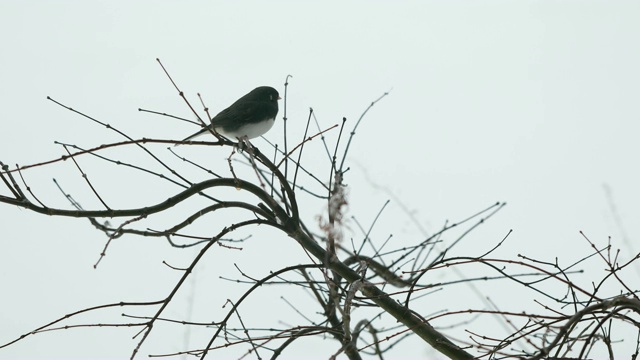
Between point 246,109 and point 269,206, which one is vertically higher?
point 246,109

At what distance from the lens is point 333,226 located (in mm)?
1662

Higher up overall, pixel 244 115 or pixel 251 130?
pixel 244 115

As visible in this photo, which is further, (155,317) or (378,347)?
(378,347)

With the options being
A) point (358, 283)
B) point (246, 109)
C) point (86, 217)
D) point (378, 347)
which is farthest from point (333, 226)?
point (246, 109)

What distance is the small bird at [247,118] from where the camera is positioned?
443 cm

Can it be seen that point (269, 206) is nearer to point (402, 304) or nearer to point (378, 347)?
point (402, 304)

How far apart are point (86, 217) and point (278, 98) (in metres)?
2.89

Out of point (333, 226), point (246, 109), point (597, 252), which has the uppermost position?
point (246, 109)

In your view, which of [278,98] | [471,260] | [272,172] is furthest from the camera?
[278,98]

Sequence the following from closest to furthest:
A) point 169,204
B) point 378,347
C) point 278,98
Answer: point 169,204, point 378,347, point 278,98

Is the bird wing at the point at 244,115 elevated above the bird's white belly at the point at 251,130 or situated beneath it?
elevated above

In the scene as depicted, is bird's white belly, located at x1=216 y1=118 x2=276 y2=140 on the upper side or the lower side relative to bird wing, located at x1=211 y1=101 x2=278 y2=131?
lower

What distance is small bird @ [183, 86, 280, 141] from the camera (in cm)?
443

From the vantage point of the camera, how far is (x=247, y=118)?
445 centimetres
